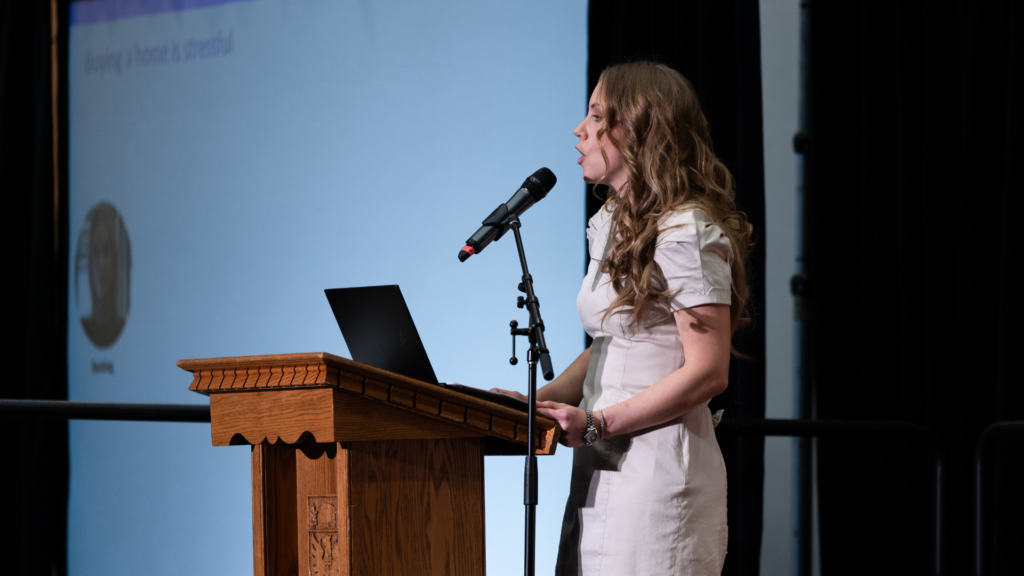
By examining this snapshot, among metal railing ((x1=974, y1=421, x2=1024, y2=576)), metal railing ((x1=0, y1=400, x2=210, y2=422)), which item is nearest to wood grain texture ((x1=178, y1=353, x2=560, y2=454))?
metal railing ((x1=0, y1=400, x2=210, y2=422))

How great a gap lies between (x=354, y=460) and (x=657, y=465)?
492mm

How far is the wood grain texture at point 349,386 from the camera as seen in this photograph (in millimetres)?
1108

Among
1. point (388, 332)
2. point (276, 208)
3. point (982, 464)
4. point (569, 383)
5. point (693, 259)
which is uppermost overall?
point (276, 208)

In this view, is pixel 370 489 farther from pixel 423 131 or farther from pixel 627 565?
pixel 423 131

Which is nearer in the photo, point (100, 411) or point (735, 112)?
point (100, 411)

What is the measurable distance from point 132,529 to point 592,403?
109 inches

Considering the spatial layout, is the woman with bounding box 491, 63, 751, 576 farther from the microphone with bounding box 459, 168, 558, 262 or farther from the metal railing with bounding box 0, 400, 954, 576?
the metal railing with bounding box 0, 400, 954, 576

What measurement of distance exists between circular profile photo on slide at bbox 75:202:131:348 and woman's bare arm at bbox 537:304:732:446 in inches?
110

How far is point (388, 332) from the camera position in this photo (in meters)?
1.34

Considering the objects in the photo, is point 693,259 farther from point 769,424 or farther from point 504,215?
point 769,424

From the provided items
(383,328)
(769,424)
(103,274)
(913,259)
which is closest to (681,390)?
(383,328)

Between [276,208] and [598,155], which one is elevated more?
[276,208]

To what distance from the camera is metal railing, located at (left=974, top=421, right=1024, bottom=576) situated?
187 cm
